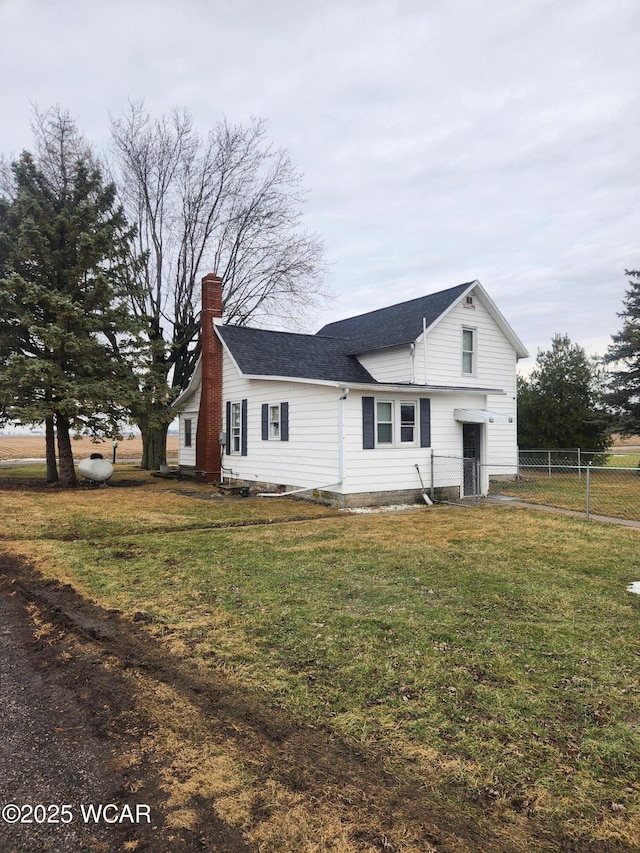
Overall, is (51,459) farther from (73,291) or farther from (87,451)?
(87,451)

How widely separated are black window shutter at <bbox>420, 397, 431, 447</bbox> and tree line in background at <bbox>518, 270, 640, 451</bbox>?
38.8 feet

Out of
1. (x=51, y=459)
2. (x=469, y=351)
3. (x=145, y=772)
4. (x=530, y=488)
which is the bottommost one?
(x=530, y=488)

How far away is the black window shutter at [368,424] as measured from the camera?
14.0 meters

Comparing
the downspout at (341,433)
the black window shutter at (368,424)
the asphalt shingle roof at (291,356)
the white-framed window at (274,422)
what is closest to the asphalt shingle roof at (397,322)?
the asphalt shingle roof at (291,356)

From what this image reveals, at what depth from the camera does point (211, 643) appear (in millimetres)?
4711

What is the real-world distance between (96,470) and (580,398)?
21.6 metres

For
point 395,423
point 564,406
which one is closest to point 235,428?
point 395,423

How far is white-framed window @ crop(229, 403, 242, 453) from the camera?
18.6 metres

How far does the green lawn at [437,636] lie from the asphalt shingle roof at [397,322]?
8992 millimetres

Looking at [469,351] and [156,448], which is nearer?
[469,351]

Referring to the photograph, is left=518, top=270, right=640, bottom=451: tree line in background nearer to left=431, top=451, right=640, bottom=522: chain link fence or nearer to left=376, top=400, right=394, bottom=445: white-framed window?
left=431, top=451, right=640, bottom=522: chain link fence

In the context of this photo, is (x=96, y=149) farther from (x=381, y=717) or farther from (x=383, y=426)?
(x=381, y=717)

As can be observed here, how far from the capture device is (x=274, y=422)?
16578 mm

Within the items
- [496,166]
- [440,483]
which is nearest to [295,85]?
[496,166]
